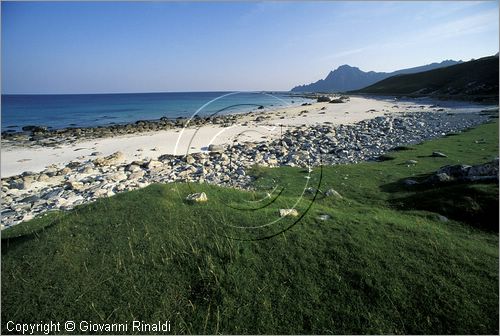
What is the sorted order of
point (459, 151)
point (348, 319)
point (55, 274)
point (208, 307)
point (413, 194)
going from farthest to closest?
1. point (459, 151)
2. point (413, 194)
3. point (55, 274)
4. point (208, 307)
5. point (348, 319)

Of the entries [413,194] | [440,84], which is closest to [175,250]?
[413,194]

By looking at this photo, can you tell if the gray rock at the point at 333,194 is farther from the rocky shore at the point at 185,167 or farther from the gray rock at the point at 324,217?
the rocky shore at the point at 185,167

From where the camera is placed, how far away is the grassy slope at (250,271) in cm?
640

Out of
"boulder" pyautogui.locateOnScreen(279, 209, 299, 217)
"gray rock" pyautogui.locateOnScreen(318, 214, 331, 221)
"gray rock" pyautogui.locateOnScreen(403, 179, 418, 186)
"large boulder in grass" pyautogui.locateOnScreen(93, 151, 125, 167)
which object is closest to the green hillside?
"gray rock" pyautogui.locateOnScreen(403, 179, 418, 186)

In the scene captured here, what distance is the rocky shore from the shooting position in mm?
17750

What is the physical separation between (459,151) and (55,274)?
25.2 metres

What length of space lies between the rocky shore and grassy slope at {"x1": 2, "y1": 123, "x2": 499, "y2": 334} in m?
7.26

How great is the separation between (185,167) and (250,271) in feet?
55.1

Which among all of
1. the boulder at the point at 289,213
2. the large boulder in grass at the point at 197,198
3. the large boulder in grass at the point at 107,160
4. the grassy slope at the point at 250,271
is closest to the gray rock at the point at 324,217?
the grassy slope at the point at 250,271

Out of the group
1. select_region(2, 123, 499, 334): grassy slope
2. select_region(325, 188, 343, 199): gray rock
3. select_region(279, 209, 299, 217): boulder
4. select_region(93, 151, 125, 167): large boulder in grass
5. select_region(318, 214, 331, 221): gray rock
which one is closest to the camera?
select_region(2, 123, 499, 334): grassy slope

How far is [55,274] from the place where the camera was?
25.3 feet

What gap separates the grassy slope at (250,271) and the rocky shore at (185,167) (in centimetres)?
726

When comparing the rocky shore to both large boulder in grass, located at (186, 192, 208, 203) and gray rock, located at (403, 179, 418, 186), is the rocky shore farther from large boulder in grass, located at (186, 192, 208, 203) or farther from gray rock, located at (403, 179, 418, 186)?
gray rock, located at (403, 179, 418, 186)

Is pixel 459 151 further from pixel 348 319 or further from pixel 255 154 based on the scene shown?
pixel 348 319
